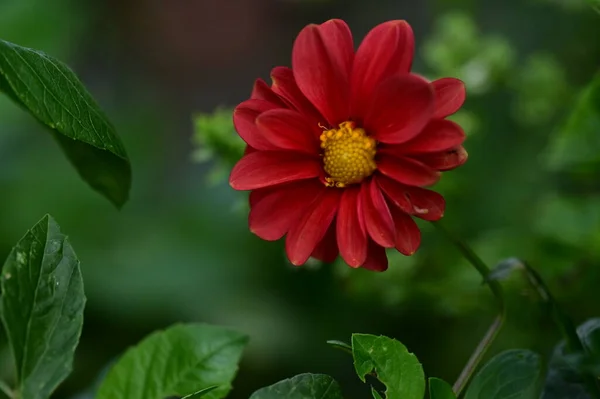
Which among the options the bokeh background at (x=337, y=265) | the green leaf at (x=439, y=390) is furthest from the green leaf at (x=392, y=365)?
the bokeh background at (x=337, y=265)

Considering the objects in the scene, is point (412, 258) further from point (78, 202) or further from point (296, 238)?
point (78, 202)

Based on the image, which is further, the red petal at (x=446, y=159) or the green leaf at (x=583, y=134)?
the green leaf at (x=583, y=134)

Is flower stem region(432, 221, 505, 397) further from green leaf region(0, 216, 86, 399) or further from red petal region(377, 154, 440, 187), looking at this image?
green leaf region(0, 216, 86, 399)

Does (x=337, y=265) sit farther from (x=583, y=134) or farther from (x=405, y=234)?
(x=405, y=234)

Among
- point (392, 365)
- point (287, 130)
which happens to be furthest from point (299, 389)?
point (287, 130)

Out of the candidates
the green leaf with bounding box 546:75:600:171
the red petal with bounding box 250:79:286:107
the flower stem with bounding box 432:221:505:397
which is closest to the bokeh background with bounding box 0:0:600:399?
the green leaf with bounding box 546:75:600:171

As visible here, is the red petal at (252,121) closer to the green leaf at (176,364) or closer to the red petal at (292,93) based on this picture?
the red petal at (292,93)

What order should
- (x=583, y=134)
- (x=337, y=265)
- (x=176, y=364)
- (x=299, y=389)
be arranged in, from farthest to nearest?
(x=337, y=265)
(x=583, y=134)
(x=176, y=364)
(x=299, y=389)
